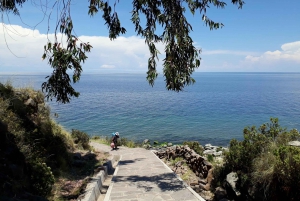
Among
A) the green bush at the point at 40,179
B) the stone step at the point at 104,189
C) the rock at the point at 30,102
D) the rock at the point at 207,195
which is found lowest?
the rock at the point at 207,195

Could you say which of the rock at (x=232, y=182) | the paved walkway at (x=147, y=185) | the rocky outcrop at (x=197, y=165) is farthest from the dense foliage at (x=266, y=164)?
the paved walkway at (x=147, y=185)

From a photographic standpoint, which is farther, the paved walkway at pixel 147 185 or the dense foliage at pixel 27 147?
the paved walkway at pixel 147 185

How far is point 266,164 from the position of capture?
747cm

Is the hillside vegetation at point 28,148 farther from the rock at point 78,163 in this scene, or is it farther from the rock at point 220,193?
the rock at point 220,193

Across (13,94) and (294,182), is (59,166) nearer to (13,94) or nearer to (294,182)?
(13,94)

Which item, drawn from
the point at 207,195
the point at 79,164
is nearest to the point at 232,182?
the point at 207,195

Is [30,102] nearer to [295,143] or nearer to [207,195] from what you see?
[207,195]

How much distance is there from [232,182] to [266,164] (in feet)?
4.94

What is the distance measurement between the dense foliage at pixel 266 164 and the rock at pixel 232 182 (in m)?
0.14

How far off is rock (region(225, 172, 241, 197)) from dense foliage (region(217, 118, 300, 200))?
142 millimetres

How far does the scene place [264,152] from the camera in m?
8.20

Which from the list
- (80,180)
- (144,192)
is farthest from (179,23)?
(80,180)

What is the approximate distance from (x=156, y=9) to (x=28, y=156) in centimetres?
596

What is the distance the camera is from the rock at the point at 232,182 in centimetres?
826
